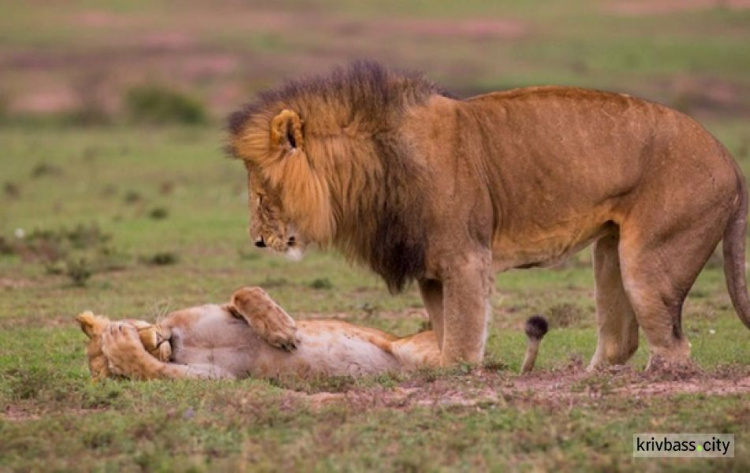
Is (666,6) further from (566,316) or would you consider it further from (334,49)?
(566,316)

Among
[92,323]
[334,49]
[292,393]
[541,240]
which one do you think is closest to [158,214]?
[92,323]

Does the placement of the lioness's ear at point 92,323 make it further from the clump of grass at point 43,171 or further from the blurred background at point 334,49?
the blurred background at point 334,49

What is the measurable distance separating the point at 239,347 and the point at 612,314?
6.28ft

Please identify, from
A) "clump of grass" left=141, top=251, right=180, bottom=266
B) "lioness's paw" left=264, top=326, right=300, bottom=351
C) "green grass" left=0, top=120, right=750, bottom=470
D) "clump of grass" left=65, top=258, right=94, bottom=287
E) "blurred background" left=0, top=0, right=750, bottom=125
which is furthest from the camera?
"blurred background" left=0, top=0, right=750, bottom=125

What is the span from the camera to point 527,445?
5273mm

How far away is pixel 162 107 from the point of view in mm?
31266

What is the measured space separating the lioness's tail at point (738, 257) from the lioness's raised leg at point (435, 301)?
1414 millimetres

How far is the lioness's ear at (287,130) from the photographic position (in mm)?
6664

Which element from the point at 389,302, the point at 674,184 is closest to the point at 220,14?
the point at 389,302

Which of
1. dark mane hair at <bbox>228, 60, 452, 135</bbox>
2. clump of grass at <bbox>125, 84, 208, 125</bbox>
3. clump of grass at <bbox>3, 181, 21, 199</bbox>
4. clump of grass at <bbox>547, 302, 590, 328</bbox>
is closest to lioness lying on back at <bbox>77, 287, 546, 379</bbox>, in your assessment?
dark mane hair at <bbox>228, 60, 452, 135</bbox>

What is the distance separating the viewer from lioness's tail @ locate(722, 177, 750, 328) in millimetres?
6953

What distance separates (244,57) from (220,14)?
11.0m

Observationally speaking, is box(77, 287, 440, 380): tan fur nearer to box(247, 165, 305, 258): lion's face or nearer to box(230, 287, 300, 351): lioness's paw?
box(230, 287, 300, 351): lioness's paw

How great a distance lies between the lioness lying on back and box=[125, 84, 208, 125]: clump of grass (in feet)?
79.4
